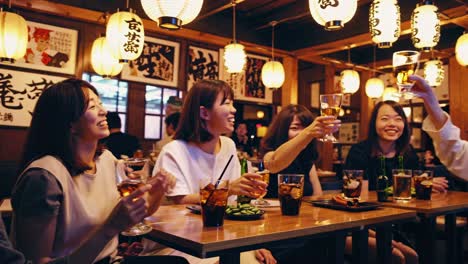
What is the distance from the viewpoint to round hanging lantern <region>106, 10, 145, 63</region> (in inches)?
182

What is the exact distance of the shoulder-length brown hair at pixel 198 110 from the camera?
240 centimetres

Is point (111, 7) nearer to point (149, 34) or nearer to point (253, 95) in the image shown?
point (149, 34)

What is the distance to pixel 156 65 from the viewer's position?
22.2 ft

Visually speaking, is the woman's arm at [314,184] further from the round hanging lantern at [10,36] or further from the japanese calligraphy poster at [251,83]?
the japanese calligraphy poster at [251,83]

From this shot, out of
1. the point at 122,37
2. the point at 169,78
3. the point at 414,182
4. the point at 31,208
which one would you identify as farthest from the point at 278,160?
the point at 169,78

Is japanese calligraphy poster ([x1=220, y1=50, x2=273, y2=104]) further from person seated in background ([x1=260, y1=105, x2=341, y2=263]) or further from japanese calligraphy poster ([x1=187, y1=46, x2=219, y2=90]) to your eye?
person seated in background ([x1=260, y1=105, x2=341, y2=263])

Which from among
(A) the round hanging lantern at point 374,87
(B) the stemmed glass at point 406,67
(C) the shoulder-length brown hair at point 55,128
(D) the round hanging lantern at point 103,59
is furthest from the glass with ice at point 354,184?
(A) the round hanging lantern at point 374,87

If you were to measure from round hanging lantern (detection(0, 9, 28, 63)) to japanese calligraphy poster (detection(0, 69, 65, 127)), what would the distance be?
85cm

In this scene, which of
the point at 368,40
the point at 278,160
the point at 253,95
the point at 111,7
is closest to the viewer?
the point at 278,160

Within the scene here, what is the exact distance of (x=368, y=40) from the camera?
7.21 m

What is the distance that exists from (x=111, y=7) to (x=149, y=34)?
2.61 ft

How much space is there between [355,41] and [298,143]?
5.51 metres

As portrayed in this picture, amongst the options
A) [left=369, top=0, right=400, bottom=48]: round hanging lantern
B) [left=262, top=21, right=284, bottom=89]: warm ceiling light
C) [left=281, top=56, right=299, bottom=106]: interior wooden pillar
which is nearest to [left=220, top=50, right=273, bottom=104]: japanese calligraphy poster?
[left=281, top=56, right=299, bottom=106]: interior wooden pillar

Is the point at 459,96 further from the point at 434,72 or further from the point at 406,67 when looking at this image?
the point at 406,67
